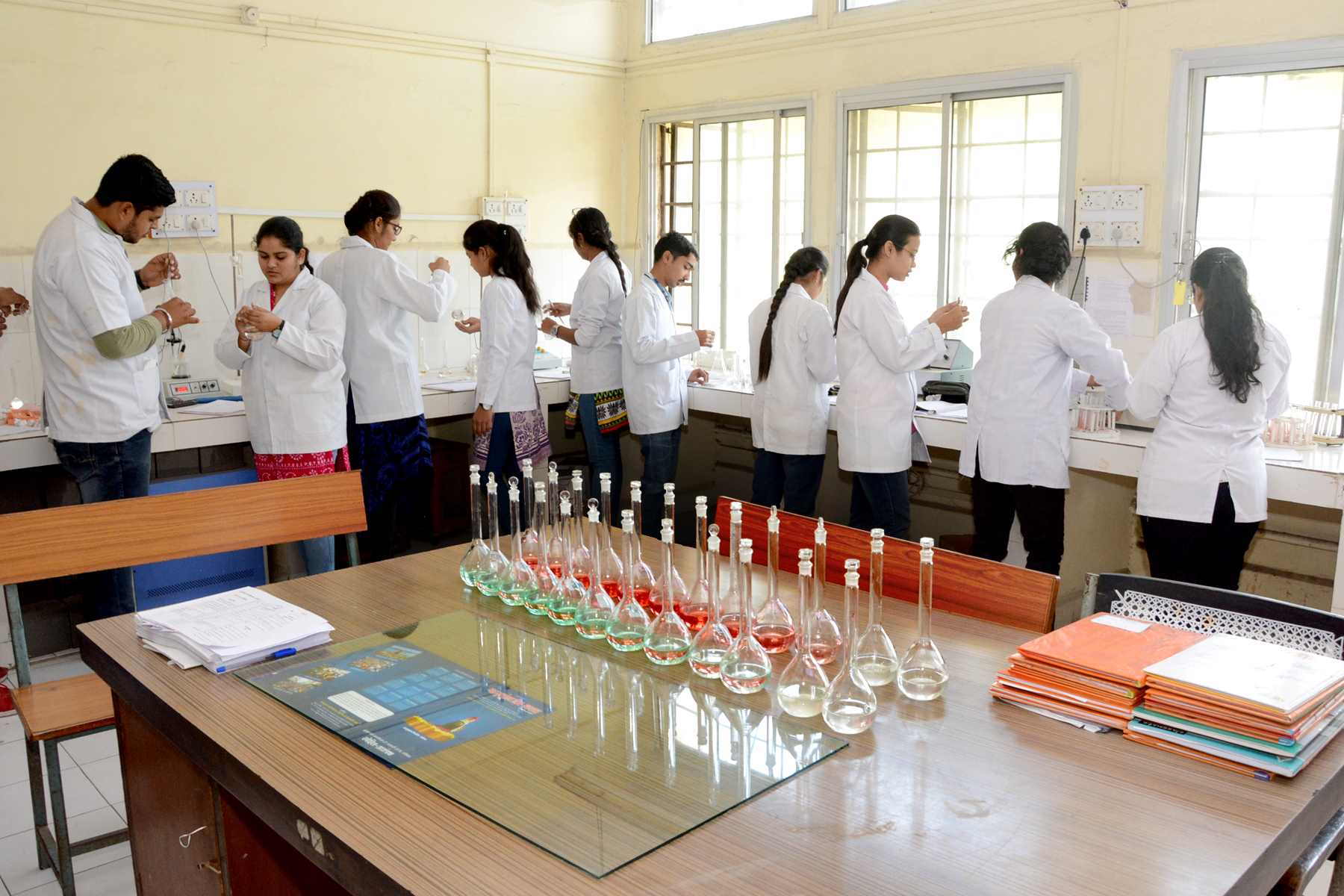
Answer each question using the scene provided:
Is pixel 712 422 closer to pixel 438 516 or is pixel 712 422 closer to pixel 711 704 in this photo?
pixel 438 516

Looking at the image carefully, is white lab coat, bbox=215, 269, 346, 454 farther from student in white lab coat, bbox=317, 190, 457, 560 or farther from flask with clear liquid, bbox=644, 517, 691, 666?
flask with clear liquid, bbox=644, 517, 691, 666

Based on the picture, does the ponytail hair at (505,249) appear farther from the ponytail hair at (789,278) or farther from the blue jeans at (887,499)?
the blue jeans at (887,499)

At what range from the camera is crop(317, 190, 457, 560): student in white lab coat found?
153 inches

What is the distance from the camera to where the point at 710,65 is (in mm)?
5457

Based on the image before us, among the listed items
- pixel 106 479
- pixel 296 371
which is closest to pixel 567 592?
pixel 296 371

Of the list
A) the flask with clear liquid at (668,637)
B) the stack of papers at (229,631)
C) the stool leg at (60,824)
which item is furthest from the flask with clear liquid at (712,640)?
the stool leg at (60,824)

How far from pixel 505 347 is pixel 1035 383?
203 cm

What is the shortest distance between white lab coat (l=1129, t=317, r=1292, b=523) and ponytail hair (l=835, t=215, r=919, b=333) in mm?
929

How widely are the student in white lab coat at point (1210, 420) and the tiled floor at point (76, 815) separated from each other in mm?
2980

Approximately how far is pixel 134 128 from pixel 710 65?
2807 millimetres

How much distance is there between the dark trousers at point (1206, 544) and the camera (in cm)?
305

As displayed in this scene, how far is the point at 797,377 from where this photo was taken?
391 centimetres

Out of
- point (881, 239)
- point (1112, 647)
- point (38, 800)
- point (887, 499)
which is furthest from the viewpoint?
point (887, 499)

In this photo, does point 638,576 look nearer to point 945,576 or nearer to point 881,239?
point 945,576
